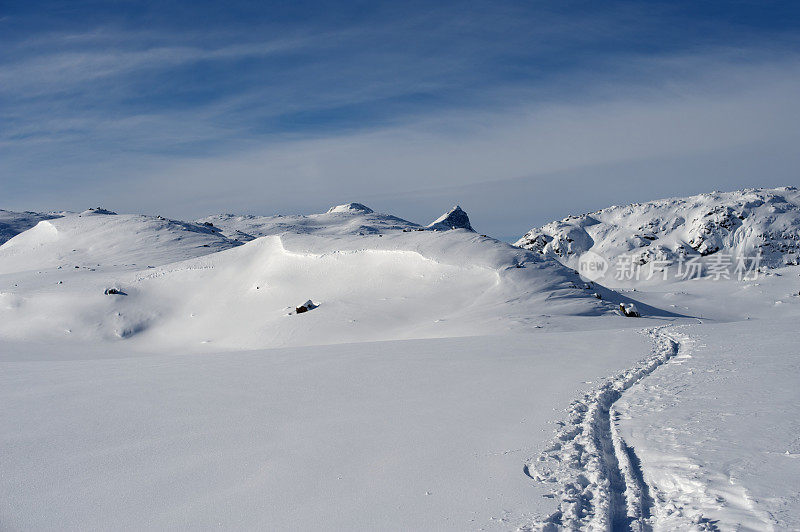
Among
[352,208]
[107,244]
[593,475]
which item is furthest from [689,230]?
[593,475]

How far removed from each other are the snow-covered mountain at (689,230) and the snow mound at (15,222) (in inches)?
3333

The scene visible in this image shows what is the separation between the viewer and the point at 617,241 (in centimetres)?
6175

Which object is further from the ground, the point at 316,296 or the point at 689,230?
the point at 689,230

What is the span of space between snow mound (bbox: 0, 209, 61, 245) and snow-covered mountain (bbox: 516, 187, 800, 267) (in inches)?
3333

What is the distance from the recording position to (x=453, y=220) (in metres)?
79.9

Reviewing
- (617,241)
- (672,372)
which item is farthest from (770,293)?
(672,372)

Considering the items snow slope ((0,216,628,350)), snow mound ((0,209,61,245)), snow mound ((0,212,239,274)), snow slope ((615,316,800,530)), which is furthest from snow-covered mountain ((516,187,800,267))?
snow mound ((0,209,61,245))

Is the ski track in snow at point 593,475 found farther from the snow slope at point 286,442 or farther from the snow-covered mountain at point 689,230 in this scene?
the snow-covered mountain at point 689,230

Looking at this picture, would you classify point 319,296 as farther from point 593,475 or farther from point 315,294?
point 593,475

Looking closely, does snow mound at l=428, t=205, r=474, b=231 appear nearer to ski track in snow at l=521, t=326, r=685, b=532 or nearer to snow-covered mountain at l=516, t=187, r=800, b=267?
snow-covered mountain at l=516, t=187, r=800, b=267

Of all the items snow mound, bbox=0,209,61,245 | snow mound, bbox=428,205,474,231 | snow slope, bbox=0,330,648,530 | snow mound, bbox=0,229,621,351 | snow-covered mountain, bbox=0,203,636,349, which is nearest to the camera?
snow slope, bbox=0,330,648,530

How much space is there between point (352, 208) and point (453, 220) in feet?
51.0

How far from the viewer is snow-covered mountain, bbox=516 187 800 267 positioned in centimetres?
5466

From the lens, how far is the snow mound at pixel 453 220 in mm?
78438
